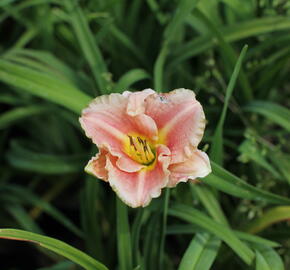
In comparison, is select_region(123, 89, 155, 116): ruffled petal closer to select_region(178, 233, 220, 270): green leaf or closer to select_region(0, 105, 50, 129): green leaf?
select_region(178, 233, 220, 270): green leaf

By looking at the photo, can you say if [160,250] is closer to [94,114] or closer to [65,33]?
[94,114]

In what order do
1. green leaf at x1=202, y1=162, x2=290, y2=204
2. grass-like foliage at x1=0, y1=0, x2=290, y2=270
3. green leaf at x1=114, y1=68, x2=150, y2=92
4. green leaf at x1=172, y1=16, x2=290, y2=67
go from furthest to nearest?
green leaf at x1=172, y1=16, x2=290, y2=67 < green leaf at x1=114, y1=68, x2=150, y2=92 < grass-like foliage at x1=0, y1=0, x2=290, y2=270 < green leaf at x1=202, y1=162, x2=290, y2=204

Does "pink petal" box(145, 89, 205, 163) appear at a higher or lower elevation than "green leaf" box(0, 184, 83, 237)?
higher

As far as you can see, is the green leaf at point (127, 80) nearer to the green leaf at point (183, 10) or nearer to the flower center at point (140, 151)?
the green leaf at point (183, 10)

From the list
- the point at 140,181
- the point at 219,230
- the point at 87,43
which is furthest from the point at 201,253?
the point at 87,43

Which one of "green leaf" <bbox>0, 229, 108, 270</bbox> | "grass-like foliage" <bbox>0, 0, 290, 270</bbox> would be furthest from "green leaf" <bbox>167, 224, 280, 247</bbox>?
"green leaf" <bbox>0, 229, 108, 270</bbox>

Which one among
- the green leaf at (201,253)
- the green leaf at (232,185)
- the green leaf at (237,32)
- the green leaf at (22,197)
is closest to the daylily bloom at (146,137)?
the green leaf at (232,185)
